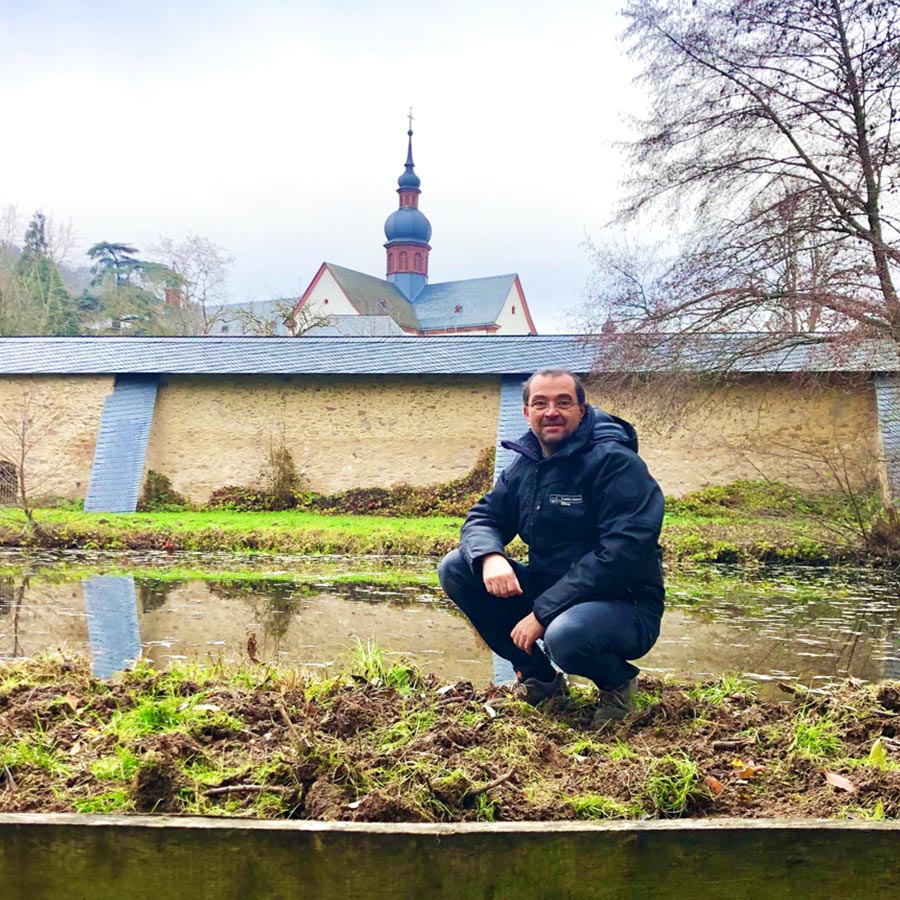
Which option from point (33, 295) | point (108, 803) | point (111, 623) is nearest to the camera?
point (108, 803)

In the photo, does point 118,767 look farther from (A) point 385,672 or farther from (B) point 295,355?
(B) point 295,355

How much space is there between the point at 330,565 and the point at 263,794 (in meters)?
8.40

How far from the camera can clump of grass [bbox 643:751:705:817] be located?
2287mm

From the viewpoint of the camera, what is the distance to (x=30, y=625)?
6.16 metres

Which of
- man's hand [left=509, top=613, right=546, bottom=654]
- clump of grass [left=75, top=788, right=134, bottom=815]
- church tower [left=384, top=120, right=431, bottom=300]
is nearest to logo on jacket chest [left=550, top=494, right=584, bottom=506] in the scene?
man's hand [left=509, top=613, right=546, bottom=654]

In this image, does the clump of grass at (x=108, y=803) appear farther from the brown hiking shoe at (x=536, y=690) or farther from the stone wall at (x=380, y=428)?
the stone wall at (x=380, y=428)

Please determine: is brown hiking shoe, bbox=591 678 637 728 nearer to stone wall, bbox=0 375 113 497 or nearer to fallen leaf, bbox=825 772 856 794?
fallen leaf, bbox=825 772 856 794

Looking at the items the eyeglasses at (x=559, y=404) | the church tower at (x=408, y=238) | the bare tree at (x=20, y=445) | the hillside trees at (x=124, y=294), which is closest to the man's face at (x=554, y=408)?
the eyeglasses at (x=559, y=404)

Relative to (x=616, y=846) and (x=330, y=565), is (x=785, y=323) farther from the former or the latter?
(x=616, y=846)

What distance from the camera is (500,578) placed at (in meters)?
3.18

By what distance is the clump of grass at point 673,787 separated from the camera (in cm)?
229

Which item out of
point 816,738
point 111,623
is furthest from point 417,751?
point 111,623

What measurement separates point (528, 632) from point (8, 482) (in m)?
16.4

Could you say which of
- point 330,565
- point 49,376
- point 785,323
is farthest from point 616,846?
point 49,376
